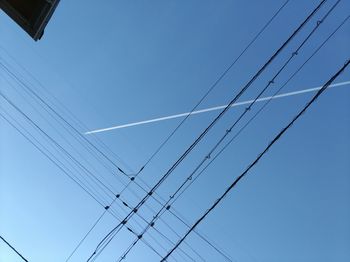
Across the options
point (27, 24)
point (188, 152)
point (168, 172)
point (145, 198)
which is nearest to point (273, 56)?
point (188, 152)

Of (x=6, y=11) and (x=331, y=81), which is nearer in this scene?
(x=331, y=81)

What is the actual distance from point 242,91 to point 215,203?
2271 mm

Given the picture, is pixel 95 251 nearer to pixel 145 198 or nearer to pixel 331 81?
pixel 145 198

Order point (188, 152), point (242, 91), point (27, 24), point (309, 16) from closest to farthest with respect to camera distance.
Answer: point (309, 16) → point (242, 91) → point (188, 152) → point (27, 24)

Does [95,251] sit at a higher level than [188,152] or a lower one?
lower

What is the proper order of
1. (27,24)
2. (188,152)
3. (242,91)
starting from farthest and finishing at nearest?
1. (27,24)
2. (188,152)
3. (242,91)

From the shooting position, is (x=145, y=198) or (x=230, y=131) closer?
(x=230, y=131)

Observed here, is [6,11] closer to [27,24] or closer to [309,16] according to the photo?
[27,24]

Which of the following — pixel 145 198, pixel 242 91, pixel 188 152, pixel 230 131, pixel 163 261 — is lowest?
pixel 163 261

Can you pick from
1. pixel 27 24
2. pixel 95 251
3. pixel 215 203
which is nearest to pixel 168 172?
pixel 215 203

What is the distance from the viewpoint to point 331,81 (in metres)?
7.89

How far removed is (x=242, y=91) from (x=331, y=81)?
1.62 metres

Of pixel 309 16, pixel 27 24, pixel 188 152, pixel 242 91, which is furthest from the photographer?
pixel 27 24

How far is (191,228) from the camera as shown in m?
8.86
